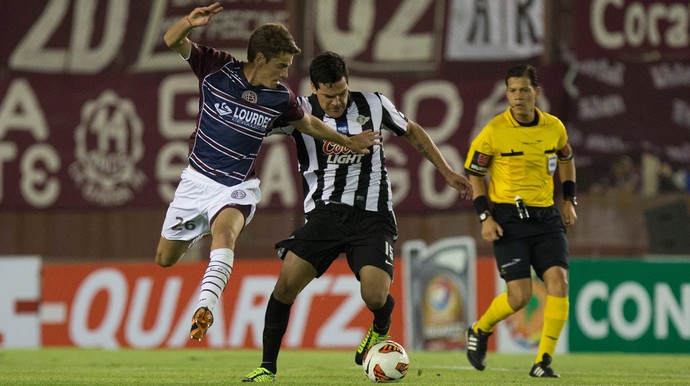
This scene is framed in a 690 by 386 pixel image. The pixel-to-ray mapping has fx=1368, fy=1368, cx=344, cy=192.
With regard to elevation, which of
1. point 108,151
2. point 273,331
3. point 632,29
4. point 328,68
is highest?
point 632,29

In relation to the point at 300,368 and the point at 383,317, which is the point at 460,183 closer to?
the point at 383,317

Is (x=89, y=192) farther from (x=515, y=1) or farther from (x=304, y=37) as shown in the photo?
(x=515, y=1)

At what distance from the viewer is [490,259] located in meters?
12.9

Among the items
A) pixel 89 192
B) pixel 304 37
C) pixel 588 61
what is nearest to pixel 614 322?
pixel 588 61

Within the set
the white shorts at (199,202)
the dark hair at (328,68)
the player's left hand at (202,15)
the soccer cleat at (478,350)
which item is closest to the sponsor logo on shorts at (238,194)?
the white shorts at (199,202)

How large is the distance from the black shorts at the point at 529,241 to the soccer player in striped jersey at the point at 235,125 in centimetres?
163

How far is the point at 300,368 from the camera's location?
9.36m

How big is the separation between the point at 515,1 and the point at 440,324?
331cm

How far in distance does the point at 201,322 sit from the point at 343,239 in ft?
4.43

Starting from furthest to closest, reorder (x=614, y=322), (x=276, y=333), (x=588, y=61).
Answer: (x=588, y=61), (x=614, y=322), (x=276, y=333)

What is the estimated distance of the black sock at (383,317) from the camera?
7.79 meters

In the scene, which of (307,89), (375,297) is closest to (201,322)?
(375,297)

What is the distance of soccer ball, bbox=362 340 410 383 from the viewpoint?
23.9 ft

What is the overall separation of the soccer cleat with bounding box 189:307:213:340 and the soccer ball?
107 centimetres
